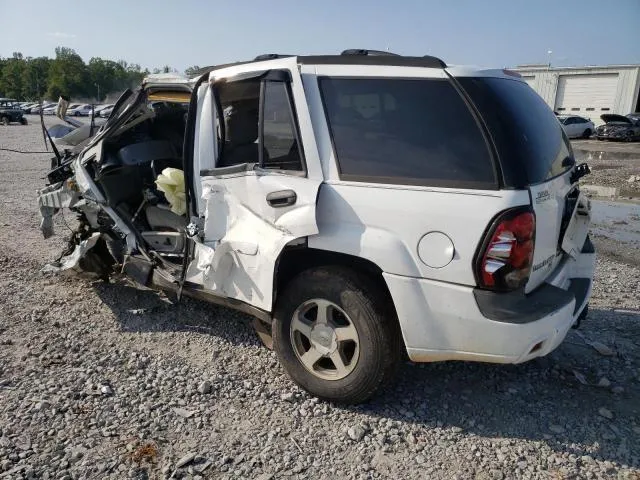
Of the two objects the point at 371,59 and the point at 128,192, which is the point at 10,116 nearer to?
the point at 128,192

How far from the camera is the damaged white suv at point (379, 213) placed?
2.64m

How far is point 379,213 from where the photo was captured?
280cm

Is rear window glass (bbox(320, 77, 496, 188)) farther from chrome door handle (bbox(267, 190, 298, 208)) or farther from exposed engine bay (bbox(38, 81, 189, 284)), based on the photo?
exposed engine bay (bbox(38, 81, 189, 284))

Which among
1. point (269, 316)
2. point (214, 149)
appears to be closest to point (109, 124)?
point (214, 149)

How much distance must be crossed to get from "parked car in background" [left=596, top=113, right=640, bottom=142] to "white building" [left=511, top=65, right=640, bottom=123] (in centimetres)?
903

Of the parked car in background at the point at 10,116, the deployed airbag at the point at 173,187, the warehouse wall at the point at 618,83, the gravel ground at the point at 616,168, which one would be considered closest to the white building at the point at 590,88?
the warehouse wall at the point at 618,83

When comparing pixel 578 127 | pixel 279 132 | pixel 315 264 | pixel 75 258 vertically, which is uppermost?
pixel 578 127

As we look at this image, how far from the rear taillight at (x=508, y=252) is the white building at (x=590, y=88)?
38704 millimetres

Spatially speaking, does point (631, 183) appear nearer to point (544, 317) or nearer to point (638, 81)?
point (544, 317)

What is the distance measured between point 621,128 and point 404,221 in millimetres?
30841

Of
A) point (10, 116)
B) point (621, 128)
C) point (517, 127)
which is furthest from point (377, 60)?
point (10, 116)

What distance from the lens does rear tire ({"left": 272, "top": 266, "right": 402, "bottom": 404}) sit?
9.62 feet

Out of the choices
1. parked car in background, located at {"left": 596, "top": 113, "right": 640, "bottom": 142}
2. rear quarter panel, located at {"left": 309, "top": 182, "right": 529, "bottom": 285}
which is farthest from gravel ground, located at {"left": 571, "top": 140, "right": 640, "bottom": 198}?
Answer: rear quarter panel, located at {"left": 309, "top": 182, "right": 529, "bottom": 285}

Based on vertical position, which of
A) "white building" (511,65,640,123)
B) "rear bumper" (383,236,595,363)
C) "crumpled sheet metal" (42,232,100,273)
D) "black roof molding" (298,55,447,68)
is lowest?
"crumpled sheet metal" (42,232,100,273)
